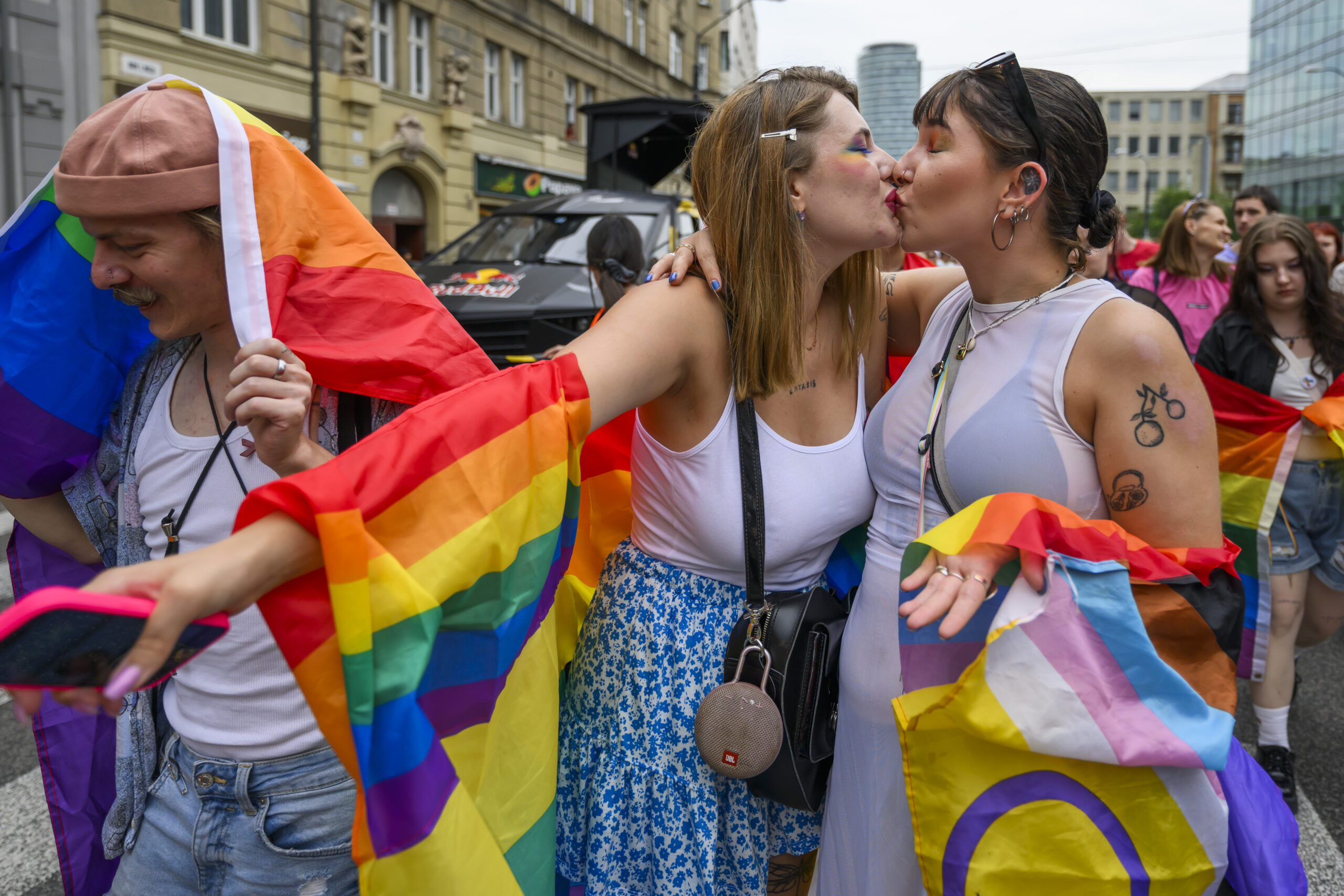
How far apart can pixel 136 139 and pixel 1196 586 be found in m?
1.74

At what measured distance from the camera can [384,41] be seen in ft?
56.2

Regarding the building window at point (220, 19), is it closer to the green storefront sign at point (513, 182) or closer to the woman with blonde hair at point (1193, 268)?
the green storefront sign at point (513, 182)

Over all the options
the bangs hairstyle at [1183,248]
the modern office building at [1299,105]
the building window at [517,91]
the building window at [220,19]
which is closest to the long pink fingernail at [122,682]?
the bangs hairstyle at [1183,248]

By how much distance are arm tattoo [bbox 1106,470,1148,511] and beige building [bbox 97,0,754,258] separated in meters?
13.6

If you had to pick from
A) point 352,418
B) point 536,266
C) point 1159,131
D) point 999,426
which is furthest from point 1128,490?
point 1159,131

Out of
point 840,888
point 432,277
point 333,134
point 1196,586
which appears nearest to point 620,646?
point 840,888

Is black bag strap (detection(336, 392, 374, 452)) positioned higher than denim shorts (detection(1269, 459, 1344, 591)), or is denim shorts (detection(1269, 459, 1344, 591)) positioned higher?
black bag strap (detection(336, 392, 374, 452))

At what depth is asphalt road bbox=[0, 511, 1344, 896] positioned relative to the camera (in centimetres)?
274

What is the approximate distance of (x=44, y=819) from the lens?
2.96 metres

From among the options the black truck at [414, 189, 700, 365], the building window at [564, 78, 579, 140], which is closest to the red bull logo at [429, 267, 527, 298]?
the black truck at [414, 189, 700, 365]

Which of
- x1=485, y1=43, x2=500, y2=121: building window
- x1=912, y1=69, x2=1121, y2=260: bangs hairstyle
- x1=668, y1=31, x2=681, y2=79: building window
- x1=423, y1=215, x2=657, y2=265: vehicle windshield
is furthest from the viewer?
x1=668, y1=31, x2=681, y2=79: building window

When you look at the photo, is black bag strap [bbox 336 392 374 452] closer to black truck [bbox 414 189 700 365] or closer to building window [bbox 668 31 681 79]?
black truck [bbox 414 189 700 365]

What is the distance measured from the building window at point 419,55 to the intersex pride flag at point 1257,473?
1691 cm

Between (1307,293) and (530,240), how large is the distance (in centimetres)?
581
